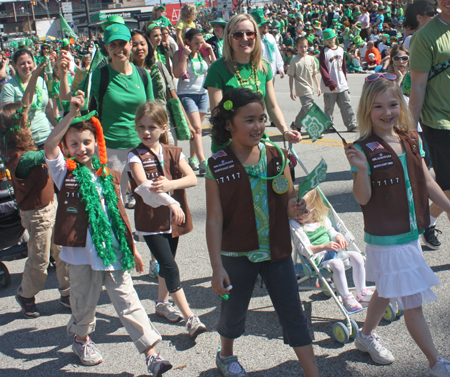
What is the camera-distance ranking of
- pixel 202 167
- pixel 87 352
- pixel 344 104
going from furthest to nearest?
pixel 344 104
pixel 202 167
pixel 87 352

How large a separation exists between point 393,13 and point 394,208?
23901 millimetres

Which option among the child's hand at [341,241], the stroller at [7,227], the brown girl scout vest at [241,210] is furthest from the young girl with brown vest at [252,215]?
the stroller at [7,227]

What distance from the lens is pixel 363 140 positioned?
2846 millimetres

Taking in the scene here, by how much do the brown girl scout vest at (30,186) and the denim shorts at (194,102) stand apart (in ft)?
11.4

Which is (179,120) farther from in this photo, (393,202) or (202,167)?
(202,167)

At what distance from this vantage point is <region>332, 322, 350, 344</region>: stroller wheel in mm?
3156

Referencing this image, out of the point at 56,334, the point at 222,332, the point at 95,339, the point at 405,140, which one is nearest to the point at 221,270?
the point at 222,332

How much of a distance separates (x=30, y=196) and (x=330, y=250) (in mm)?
2367

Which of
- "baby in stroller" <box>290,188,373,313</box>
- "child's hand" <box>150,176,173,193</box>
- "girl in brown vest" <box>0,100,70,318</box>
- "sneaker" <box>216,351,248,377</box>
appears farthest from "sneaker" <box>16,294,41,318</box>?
"baby in stroller" <box>290,188,373,313</box>

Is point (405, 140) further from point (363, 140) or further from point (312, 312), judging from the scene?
point (312, 312)

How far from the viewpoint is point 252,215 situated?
8.78ft

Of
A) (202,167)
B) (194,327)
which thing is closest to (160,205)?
(194,327)

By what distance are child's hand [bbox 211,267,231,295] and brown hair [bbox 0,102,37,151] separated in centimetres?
227

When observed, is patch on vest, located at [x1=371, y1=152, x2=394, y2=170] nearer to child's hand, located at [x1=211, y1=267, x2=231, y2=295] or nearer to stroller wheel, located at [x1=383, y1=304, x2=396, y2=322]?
child's hand, located at [x1=211, y1=267, x2=231, y2=295]
